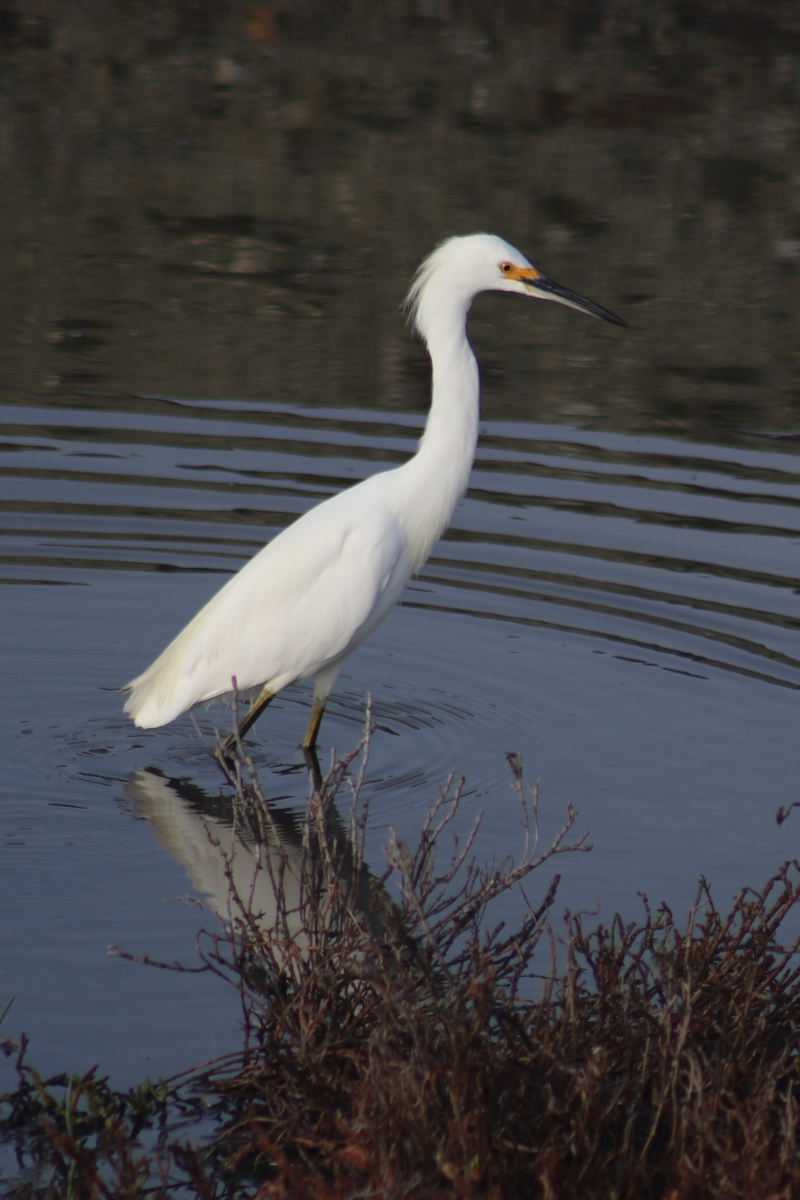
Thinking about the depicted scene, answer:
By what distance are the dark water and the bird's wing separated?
323 millimetres

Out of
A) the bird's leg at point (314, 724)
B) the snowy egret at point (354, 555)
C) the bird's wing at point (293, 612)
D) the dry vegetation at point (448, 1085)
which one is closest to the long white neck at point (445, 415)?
the snowy egret at point (354, 555)

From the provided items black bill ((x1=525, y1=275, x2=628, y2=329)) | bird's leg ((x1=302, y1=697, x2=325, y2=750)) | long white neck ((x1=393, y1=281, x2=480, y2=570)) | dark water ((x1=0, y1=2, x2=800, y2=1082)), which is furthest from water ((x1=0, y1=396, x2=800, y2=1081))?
black bill ((x1=525, y1=275, x2=628, y2=329))

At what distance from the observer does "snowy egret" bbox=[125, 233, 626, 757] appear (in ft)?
20.1

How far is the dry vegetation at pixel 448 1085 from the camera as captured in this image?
3.24 m

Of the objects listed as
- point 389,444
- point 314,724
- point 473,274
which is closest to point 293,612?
point 314,724

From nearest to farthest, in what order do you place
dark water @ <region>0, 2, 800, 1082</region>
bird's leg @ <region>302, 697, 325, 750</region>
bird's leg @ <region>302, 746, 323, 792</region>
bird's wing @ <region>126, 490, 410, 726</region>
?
dark water @ <region>0, 2, 800, 1082</region>
bird's wing @ <region>126, 490, 410, 726</region>
bird's leg @ <region>302, 746, 323, 792</region>
bird's leg @ <region>302, 697, 325, 750</region>

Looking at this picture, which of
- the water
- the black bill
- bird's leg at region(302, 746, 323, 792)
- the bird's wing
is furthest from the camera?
the black bill

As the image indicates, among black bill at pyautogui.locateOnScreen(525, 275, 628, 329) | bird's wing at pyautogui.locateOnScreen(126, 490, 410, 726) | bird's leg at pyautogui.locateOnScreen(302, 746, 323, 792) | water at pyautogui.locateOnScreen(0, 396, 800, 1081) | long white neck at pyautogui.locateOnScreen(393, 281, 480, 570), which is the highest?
black bill at pyautogui.locateOnScreen(525, 275, 628, 329)

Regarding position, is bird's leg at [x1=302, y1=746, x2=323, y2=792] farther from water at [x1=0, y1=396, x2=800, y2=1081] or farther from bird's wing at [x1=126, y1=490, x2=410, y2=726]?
bird's wing at [x1=126, y1=490, x2=410, y2=726]

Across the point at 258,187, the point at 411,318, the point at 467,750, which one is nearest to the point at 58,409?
the point at 411,318

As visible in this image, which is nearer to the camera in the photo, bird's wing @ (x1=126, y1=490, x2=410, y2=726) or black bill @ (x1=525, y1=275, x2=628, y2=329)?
bird's wing @ (x1=126, y1=490, x2=410, y2=726)

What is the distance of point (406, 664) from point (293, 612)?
119 cm

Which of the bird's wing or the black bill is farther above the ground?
the black bill

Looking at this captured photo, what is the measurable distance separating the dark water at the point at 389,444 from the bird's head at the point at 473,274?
168 centimetres
